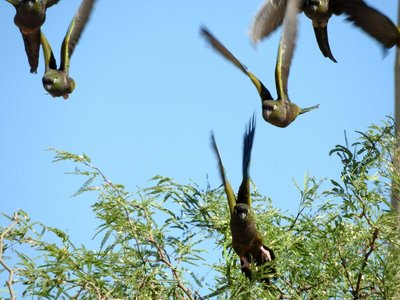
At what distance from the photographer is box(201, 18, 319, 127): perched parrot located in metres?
3.03

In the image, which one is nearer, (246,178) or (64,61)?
(246,178)

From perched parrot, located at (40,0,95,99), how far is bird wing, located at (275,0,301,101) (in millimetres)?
907

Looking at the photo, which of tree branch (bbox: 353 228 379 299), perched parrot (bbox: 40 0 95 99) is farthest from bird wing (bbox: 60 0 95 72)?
tree branch (bbox: 353 228 379 299)

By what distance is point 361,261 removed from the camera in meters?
2.49

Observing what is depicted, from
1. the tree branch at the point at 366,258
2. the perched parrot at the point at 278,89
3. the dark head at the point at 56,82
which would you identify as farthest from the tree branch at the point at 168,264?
the dark head at the point at 56,82

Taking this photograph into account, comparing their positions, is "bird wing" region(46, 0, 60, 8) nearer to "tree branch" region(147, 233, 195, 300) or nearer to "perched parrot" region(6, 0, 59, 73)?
"perched parrot" region(6, 0, 59, 73)

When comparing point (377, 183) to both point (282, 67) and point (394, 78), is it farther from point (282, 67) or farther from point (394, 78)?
point (394, 78)

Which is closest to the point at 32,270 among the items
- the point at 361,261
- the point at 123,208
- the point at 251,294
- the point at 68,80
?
the point at 123,208

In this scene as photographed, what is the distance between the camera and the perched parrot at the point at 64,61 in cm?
335

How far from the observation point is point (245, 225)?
94.5 inches

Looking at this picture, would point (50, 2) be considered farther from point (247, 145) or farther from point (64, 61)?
point (247, 145)

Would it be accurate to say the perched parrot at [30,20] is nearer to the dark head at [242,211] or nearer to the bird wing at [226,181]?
the bird wing at [226,181]

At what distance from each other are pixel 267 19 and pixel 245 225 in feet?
4.31

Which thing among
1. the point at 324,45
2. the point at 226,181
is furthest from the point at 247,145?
the point at 324,45
